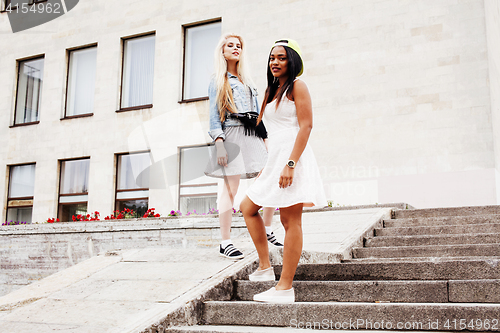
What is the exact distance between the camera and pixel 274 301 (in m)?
3.15

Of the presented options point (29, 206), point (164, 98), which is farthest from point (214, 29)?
point (29, 206)

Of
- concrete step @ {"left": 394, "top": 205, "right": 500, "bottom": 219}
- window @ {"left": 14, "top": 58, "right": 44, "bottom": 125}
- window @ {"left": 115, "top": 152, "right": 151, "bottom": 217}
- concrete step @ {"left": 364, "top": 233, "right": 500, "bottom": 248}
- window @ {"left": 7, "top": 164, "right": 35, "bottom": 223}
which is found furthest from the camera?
window @ {"left": 14, "top": 58, "right": 44, "bottom": 125}

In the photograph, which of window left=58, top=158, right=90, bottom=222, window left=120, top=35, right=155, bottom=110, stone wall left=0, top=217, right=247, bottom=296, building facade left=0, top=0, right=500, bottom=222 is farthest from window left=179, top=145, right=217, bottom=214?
stone wall left=0, top=217, right=247, bottom=296

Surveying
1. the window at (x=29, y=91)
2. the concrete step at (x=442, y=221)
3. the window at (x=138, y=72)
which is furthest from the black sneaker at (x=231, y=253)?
the window at (x=29, y=91)

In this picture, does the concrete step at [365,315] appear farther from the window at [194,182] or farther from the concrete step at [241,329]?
the window at [194,182]

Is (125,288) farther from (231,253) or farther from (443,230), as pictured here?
(443,230)

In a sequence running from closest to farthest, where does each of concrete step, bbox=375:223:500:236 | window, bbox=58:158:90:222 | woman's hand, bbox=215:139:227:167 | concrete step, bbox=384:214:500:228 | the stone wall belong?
woman's hand, bbox=215:139:227:167 → concrete step, bbox=375:223:500:236 → concrete step, bbox=384:214:500:228 → the stone wall → window, bbox=58:158:90:222

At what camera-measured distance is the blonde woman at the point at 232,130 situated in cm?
419

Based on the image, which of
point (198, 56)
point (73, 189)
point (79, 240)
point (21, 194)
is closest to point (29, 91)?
point (21, 194)

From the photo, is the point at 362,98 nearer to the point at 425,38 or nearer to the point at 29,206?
the point at 425,38

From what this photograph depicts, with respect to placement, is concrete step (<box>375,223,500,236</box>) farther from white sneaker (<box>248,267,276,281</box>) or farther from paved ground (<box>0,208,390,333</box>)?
white sneaker (<box>248,267,276,281</box>)

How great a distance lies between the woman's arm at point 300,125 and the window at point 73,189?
12546mm

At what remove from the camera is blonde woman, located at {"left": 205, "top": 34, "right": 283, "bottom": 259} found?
4.19 meters

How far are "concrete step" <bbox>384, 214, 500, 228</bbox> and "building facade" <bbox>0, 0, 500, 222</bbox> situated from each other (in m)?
4.52
